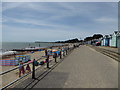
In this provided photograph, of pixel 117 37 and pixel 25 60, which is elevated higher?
pixel 117 37

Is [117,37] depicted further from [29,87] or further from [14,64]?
[29,87]

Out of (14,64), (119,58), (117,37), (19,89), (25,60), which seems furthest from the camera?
(117,37)

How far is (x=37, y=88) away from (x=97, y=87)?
2497 mm

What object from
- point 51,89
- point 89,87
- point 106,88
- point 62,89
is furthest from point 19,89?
point 106,88

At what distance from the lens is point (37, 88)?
17.9ft

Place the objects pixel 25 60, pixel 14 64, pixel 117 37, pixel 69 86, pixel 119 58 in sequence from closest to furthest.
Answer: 1. pixel 69 86
2. pixel 119 58
3. pixel 14 64
4. pixel 25 60
5. pixel 117 37

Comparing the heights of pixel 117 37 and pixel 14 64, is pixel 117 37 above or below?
above

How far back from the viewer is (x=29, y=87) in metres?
5.57

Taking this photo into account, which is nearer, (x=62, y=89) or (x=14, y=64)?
(x=62, y=89)

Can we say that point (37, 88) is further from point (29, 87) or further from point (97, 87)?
point (97, 87)

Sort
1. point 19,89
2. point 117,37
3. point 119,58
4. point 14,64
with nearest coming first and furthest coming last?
point 19,89, point 119,58, point 14,64, point 117,37

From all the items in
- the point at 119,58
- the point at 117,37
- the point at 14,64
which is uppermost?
the point at 117,37

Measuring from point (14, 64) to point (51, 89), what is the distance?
42.2 feet

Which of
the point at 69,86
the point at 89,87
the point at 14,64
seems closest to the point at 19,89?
the point at 69,86
